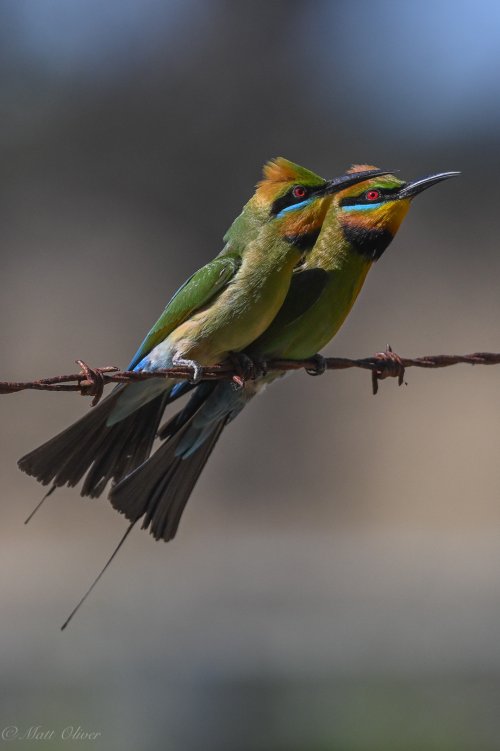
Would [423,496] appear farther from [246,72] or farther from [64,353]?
[246,72]

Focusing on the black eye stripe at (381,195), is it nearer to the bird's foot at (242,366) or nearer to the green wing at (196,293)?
the green wing at (196,293)

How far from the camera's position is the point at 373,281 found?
216 inches

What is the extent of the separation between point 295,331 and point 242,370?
161mm

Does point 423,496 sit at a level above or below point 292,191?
below

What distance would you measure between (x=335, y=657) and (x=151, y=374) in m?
2.61

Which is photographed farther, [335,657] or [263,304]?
[335,657]

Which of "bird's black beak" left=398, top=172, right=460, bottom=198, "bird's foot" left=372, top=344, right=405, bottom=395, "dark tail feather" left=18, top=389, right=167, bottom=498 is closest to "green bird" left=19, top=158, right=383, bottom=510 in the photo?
"dark tail feather" left=18, top=389, right=167, bottom=498

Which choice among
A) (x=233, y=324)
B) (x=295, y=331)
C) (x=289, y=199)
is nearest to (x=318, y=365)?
(x=295, y=331)

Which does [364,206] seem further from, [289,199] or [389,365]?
[389,365]

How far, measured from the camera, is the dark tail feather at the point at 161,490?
244 centimetres

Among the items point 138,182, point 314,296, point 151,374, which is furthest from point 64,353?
point 151,374

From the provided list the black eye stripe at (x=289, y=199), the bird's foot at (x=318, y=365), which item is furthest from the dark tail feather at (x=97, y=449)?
the black eye stripe at (x=289, y=199)

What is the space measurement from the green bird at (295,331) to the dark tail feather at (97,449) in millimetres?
36

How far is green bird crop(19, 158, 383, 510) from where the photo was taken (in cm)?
236
